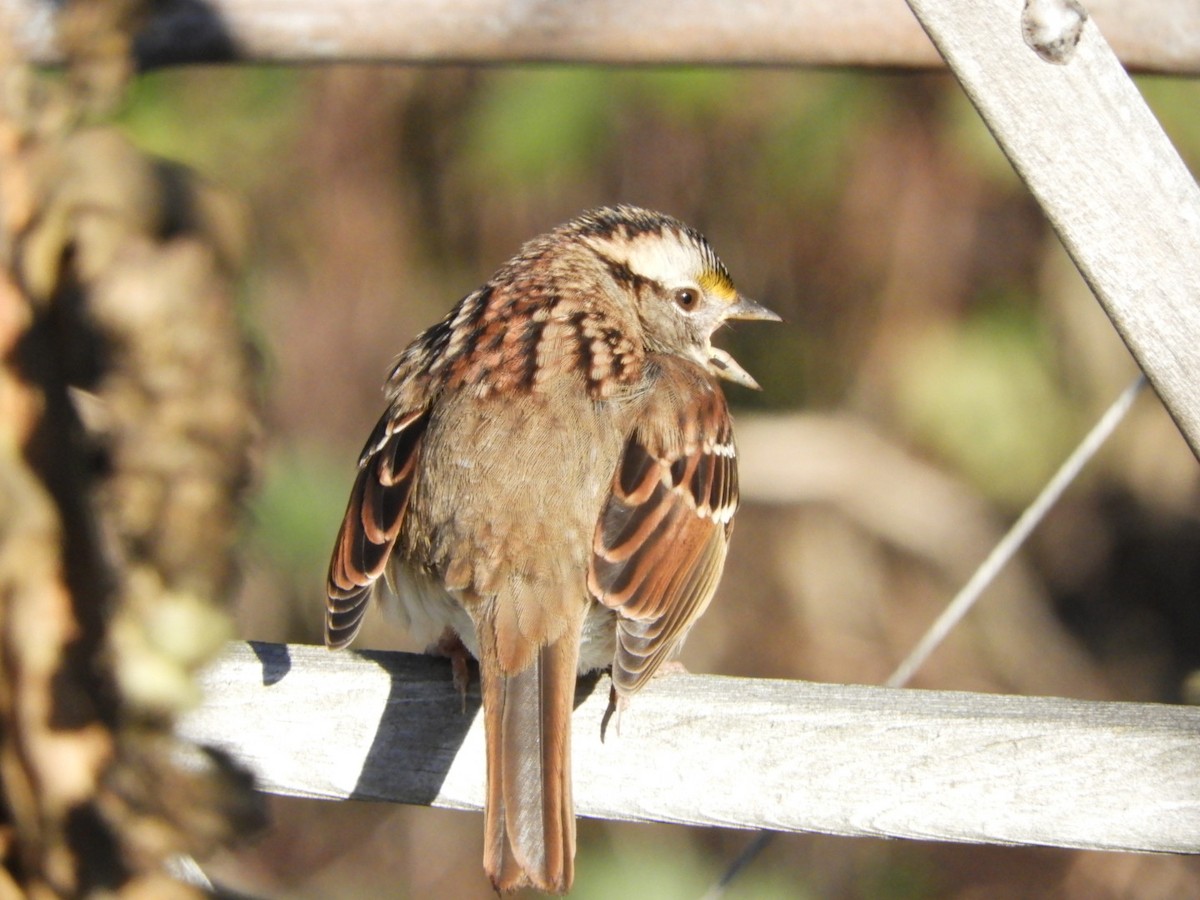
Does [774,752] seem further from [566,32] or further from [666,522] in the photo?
[566,32]

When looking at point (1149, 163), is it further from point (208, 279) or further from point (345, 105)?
point (345, 105)

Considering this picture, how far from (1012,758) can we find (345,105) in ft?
14.6

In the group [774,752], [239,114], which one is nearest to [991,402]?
[239,114]

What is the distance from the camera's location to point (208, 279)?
0.72 meters

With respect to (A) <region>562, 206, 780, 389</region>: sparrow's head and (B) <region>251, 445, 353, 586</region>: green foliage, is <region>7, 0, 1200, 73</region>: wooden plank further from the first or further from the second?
(B) <region>251, 445, 353, 586</region>: green foliage

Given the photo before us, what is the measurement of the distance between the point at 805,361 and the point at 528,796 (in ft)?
13.4

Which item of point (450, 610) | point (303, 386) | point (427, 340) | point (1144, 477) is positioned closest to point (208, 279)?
point (450, 610)

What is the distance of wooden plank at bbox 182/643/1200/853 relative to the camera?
176 centimetres

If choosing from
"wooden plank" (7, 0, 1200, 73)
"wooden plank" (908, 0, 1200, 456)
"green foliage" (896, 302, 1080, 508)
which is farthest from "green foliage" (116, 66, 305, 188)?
"wooden plank" (908, 0, 1200, 456)

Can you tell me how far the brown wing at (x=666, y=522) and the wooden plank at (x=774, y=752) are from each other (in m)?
0.14

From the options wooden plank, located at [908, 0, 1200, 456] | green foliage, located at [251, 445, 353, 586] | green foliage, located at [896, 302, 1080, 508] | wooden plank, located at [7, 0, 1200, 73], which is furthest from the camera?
green foliage, located at [896, 302, 1080, 508]

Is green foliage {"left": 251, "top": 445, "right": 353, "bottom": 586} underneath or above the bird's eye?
underneath

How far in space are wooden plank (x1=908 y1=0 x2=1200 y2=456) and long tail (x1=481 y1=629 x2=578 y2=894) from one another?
837 mm

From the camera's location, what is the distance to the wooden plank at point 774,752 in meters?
1.76
